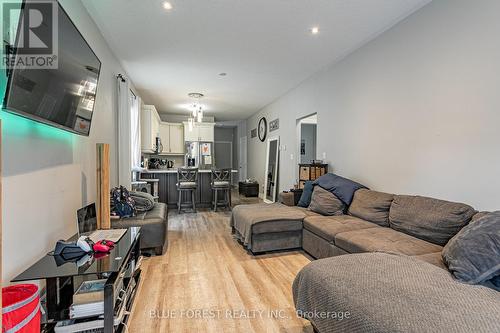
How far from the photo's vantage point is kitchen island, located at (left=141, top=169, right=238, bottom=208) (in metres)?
5.86

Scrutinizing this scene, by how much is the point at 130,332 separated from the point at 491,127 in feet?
10.5

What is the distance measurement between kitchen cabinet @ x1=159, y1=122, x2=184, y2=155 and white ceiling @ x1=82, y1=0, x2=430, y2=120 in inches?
102

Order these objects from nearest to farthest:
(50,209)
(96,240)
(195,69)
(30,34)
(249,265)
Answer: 1. (30,34)
2. (50,209)
3. (96,240)
4. (249,265)
5. (195,69)

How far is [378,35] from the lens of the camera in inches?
124

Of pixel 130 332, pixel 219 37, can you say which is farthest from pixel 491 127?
pixel 130 332

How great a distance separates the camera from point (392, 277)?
4.56 ft

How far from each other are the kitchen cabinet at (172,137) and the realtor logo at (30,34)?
6233mm

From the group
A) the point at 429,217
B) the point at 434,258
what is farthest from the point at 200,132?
the point at 434,258

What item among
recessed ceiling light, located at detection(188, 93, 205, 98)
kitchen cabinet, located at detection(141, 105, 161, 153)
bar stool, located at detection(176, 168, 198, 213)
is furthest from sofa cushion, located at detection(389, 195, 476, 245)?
kitchen cabinet, located at detection(141, 105, 161, 153)

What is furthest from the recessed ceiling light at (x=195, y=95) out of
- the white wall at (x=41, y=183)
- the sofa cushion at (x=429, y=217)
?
the sofa cushion at (x=429, y=217)

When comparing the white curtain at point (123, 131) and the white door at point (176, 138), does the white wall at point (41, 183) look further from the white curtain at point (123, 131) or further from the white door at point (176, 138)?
the white door at point (176, 138)

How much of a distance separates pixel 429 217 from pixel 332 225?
35.6 inches

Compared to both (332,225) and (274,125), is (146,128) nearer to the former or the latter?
(274,125)

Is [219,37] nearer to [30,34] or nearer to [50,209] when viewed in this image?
[30,34]
